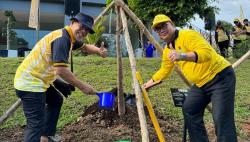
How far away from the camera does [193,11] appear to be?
1471 centimetres

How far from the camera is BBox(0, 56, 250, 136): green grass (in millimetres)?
8234

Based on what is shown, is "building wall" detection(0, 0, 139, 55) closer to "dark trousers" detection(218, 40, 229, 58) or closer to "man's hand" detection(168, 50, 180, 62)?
"dark trousers" detection(218, 40, 229, 58)

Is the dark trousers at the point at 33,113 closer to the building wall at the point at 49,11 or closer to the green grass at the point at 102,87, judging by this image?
the green grass at the point at 102,87

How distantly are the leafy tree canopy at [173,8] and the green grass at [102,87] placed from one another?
1.79m

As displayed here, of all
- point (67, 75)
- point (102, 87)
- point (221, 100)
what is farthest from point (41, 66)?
point (102, 87)

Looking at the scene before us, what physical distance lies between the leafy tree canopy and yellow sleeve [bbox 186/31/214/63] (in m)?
8.82

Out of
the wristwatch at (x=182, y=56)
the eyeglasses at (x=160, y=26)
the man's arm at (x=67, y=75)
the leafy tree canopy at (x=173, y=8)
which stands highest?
the leafy tree canopy at (x=173, y=8)

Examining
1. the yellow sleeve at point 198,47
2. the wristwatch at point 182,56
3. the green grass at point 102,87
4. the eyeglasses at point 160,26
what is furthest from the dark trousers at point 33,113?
the green grass at point 102,87

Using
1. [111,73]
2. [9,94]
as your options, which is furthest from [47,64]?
[111,73]

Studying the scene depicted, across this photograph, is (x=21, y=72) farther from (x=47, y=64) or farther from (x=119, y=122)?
(x=119, y=122)

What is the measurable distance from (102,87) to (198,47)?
4.86 m

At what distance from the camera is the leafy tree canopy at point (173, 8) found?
14.2 metres

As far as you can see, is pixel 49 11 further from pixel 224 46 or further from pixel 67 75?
pixel 67 75

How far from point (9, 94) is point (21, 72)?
4.15 metres
